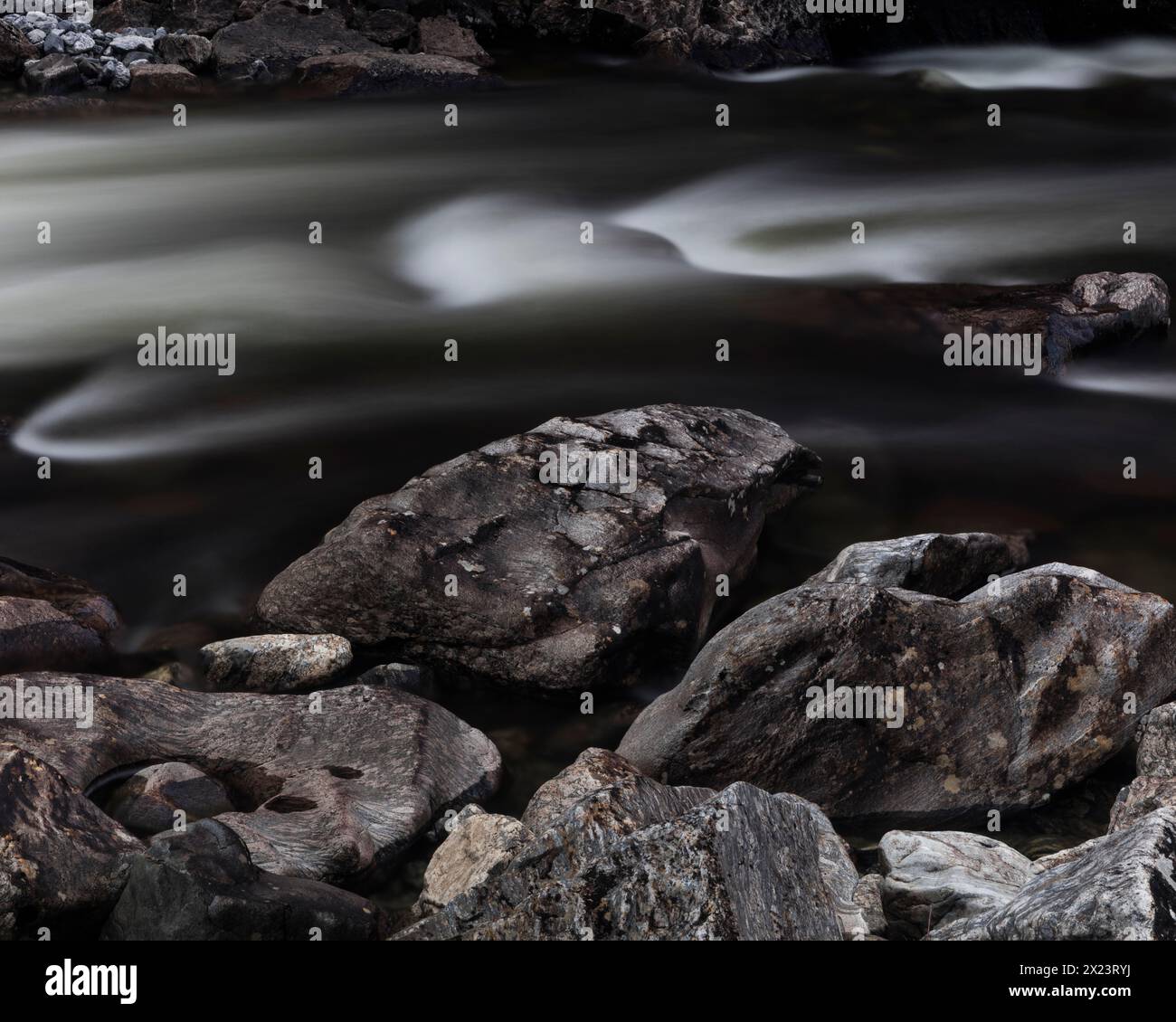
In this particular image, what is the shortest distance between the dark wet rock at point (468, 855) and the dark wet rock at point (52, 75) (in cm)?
1535

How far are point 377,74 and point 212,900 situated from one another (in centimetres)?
1552

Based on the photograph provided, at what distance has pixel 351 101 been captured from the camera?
17.4 m

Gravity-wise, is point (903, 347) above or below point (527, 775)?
above

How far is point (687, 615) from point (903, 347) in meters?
4.44

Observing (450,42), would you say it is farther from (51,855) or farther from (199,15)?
(51,855)

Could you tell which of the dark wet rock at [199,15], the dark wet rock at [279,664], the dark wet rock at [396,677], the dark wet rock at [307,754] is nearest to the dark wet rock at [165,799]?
the dark wet rock at [307,754]

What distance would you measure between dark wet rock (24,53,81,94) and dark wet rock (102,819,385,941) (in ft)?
50.8

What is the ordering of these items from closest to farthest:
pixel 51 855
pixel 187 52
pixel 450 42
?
1. pixel 51 855
2. pixel 187 52
3. pixel 450 42

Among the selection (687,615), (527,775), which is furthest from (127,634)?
(687,615)

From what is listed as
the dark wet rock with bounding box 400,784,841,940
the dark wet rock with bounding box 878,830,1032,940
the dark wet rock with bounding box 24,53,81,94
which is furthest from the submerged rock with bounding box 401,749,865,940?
the dark wet rock with bounding box 24,53,81,94

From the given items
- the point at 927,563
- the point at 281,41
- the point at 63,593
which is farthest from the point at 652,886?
the point at 281,41

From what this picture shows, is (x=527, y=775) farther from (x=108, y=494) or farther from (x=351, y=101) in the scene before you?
(x=351, y=101)

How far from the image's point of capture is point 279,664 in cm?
645

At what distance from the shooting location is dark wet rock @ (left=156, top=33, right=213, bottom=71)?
18547 millimetres
